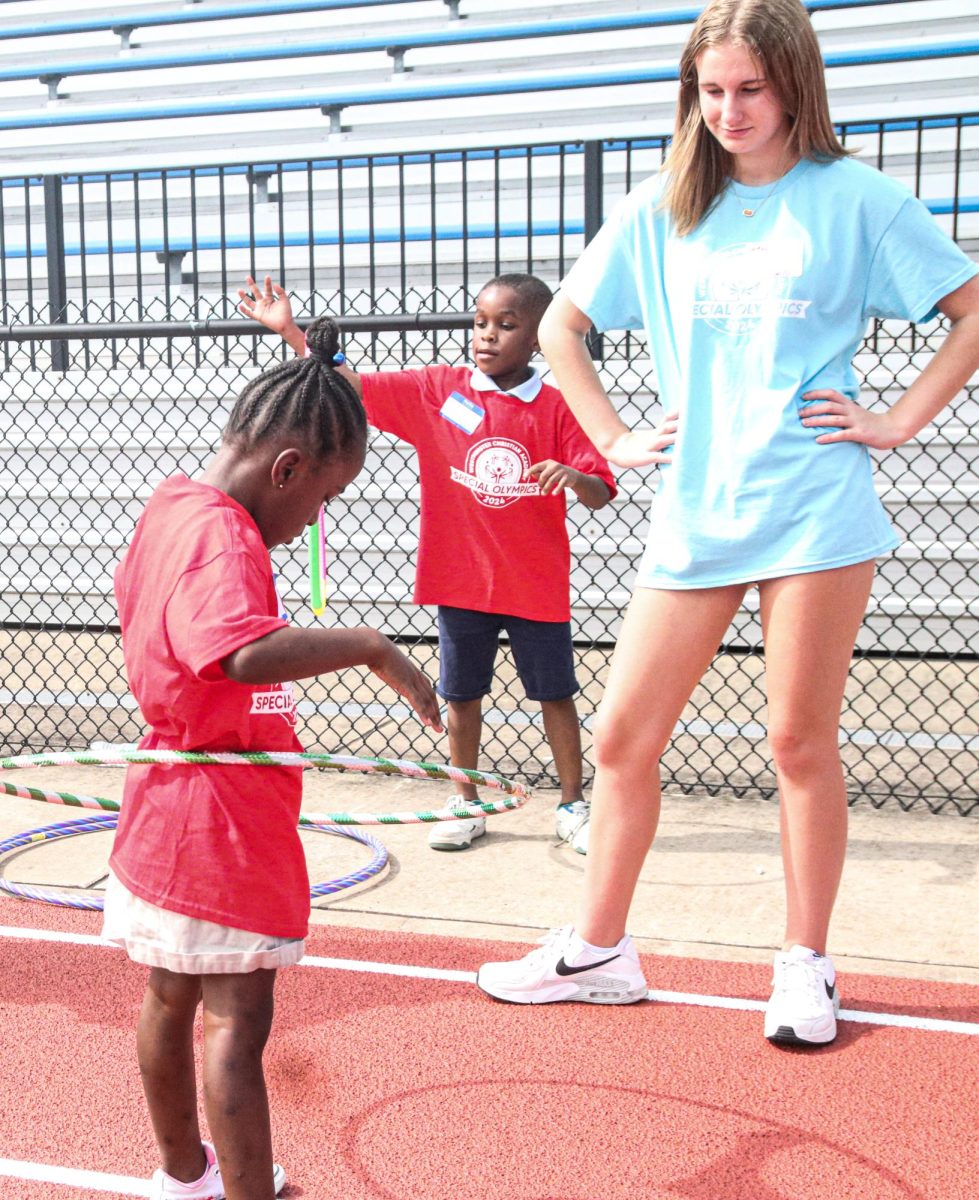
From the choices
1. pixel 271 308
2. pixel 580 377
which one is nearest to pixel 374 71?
pixel 271 308

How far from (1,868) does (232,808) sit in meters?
2.51

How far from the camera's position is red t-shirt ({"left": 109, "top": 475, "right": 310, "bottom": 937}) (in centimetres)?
199

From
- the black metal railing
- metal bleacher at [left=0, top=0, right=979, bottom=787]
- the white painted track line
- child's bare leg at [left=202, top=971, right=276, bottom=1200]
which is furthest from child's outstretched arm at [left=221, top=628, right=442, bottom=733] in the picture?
the black metal railing

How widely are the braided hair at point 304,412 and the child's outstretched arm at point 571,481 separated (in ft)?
5.21

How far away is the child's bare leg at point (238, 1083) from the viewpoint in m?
2.00

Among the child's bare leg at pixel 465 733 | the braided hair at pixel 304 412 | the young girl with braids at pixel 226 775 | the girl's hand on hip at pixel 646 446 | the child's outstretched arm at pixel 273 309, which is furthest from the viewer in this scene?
the child's bare leg at pixel 465 733

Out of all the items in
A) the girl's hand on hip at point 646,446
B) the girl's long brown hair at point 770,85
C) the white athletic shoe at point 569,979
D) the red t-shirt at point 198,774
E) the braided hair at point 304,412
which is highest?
the girl's long brown hair at point 770,85

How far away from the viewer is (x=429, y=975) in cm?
338

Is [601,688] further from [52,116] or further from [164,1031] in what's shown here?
[52,116]

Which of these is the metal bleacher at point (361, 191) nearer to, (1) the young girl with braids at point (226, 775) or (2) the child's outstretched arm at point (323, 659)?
(1) the young girl with braids at point (226, 775)

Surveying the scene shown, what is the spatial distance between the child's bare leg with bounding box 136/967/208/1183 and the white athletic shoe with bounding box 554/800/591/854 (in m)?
2.21

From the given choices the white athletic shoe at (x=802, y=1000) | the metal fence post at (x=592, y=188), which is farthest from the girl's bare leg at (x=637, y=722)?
the metal fence post at (x=592, y=188)

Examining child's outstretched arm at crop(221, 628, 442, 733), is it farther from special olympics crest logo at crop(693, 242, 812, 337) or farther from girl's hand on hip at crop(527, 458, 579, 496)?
girl's hand on hip at crop(527, 458, 579, 496)

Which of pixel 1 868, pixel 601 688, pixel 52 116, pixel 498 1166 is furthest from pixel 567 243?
pixel 498 1166
